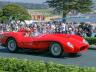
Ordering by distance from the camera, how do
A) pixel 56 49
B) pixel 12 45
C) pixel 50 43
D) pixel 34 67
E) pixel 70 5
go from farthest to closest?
pixel 70 5 < pixel 12 45 < pixel 50 43 < pixel 56 49 < pixel 34 67

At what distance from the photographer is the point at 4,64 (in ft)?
34.3

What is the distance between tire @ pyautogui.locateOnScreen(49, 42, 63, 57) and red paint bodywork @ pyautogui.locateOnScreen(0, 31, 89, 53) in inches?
5.3

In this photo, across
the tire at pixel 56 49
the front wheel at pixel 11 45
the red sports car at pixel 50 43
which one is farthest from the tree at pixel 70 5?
the tire at pixel 56 49

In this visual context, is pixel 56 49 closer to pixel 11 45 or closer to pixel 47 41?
pixel 47 41

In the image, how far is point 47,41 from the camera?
47.1 ft

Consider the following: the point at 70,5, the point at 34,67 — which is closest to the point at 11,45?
the point at 34,67

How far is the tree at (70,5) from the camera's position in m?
72.4

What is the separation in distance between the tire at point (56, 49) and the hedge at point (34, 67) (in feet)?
12.6

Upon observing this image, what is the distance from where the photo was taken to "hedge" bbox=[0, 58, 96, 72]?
9227 millimetres

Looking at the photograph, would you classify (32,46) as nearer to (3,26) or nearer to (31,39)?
(31,39)

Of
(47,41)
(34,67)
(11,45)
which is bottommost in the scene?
(34,67)

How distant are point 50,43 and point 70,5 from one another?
58715 millimetres

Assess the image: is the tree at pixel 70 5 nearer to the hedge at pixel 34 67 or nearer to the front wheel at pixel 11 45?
the front wheel at pixel 11 45

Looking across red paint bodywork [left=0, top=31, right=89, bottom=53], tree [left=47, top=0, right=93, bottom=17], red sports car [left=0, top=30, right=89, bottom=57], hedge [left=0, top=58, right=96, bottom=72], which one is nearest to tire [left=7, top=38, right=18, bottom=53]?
red sports car [left=0, top=30, right=89, bottom=57]
